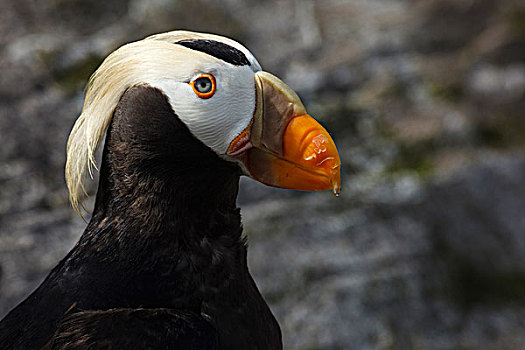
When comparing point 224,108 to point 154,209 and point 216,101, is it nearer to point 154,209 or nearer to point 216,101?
point 216,101

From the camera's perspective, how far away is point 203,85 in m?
1.91

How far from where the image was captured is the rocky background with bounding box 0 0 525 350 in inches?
185

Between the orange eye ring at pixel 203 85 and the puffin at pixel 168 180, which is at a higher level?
the orange eye ring at pixel 203 85

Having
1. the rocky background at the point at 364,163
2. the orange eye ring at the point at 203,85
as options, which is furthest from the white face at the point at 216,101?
the rocky background at the point at 364,163

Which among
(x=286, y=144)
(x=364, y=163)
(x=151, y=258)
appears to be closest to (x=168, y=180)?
(x=151, y=258)

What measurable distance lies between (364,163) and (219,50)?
3.62 meters

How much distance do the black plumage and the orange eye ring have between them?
108 mm

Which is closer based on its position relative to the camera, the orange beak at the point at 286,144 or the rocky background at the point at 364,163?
the orange beak at the point at 286,144

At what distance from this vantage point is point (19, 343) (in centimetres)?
195

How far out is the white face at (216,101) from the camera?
191cm

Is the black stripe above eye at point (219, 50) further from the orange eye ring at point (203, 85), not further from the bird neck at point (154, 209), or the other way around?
the bird neck at point (154, 209)

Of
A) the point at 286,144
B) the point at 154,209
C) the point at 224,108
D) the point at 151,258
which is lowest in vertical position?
the point at 151,258

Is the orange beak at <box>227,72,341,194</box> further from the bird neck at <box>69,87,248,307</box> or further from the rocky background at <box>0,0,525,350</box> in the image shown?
the rocky background at <box>0,0,525,350</box>

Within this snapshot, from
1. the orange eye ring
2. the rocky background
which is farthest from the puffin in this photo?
the rocky background
